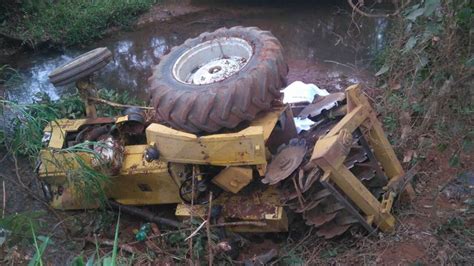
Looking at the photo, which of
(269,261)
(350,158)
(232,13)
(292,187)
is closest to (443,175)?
(350,158)

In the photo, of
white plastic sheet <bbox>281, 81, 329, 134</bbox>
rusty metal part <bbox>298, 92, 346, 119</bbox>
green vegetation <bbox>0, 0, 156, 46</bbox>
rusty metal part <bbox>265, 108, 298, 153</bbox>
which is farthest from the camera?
green vegetation <bbox>0, 0, 156, 46</bbox>

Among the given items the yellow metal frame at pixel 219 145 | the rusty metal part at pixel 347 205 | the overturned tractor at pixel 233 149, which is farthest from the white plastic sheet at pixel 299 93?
the rusty metal part at pixel 347 205

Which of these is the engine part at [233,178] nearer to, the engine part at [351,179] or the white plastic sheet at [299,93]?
the engine part at [351,179]

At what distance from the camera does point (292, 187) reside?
3684mm

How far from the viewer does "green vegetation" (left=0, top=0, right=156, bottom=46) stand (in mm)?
8484

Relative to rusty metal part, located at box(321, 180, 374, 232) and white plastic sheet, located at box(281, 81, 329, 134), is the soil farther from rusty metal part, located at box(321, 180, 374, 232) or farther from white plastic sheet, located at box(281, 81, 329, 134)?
white plastic sheet, located at box(281, 81, 329, 134)

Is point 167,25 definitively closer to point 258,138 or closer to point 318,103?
point 318,103

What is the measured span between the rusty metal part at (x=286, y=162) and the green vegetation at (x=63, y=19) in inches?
231

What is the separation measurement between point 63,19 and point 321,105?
593 centimetres

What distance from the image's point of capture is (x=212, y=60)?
14.1 feet

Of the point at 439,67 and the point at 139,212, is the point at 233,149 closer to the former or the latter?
the point at 139,212

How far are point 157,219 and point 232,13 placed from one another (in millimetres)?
5544

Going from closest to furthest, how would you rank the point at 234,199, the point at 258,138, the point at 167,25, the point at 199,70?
the point at 258,138 → the point at 234,199 → the point at 199,70 → the point at 167,25

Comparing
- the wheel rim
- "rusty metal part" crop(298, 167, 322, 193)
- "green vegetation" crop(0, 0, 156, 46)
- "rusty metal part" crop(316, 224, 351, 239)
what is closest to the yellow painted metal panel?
"rusty metal part" crop(298, 167, 322, 193)
